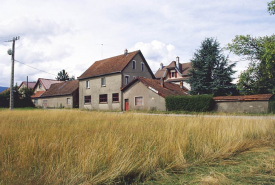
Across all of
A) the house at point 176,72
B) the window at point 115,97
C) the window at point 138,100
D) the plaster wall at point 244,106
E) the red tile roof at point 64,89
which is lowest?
the plaster wall at point 244,106

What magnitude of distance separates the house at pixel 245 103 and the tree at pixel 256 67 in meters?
5.81

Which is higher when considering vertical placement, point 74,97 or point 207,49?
point 207,49

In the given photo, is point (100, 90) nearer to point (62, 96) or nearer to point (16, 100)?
point (62, 96)

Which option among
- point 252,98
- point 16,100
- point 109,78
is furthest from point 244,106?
point 16,100

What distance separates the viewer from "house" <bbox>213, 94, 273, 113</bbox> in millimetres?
20031

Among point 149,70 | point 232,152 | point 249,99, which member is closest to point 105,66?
point 149,70

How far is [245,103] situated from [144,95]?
1222cm

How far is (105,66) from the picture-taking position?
3512 centimetres

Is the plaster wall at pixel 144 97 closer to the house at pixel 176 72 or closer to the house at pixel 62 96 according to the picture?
the house at pixel 62 96

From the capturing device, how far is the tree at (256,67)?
83.7 feet

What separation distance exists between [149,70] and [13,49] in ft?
69.9

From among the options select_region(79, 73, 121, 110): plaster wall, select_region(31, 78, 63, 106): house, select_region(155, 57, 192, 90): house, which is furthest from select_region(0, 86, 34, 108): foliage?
select_region(155, 57, 192, 90): house

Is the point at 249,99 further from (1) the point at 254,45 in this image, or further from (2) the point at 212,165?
(2) the point at 212,165

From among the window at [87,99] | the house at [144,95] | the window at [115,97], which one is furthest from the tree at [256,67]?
the window at [87,99]
